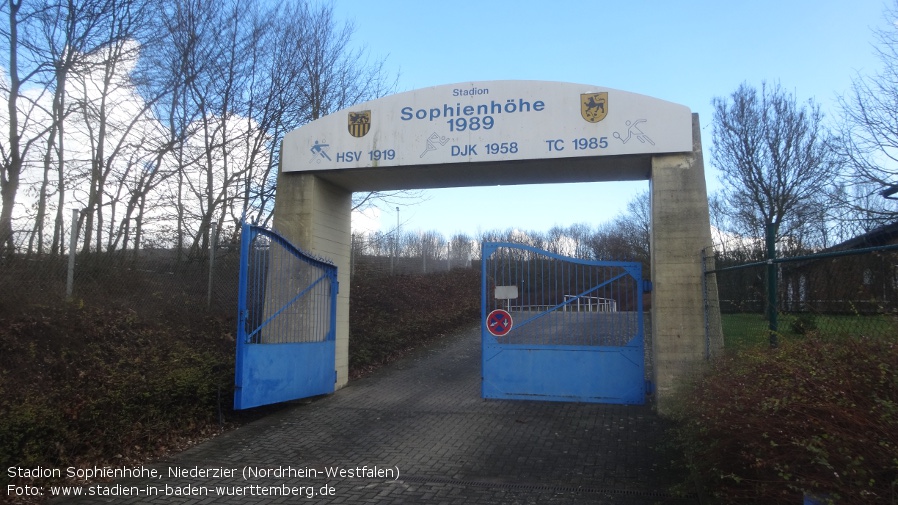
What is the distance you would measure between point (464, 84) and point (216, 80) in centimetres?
820

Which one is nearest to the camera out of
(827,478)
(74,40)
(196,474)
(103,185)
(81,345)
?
(827,478)

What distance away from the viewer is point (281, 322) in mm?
9734

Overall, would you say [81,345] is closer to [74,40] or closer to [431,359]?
[74,40]

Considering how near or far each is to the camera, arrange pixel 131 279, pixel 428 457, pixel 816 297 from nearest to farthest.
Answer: pixel 816 297
pixel 428 457
pixel 131 279

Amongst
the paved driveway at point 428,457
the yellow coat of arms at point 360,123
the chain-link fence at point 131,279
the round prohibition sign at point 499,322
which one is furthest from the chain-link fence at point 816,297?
→ the chain-link fence at point 131,279

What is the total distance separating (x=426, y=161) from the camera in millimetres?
10102

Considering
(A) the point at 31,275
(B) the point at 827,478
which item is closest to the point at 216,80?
(A) the point at 31,275

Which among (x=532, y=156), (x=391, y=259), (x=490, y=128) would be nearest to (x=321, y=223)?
(x=490, y=128)

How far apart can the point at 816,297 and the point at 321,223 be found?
304 inches

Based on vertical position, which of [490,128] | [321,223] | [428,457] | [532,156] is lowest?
[428,457]

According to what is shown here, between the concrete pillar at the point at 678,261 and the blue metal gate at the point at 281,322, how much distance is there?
5183mm

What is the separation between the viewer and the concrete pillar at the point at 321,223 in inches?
416

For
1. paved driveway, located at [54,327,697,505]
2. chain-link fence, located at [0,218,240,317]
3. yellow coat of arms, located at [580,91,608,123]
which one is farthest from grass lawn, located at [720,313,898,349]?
chain-link fence, located at [0,218,240,317]

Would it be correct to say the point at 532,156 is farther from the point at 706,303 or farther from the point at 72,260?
the point at 72,260
